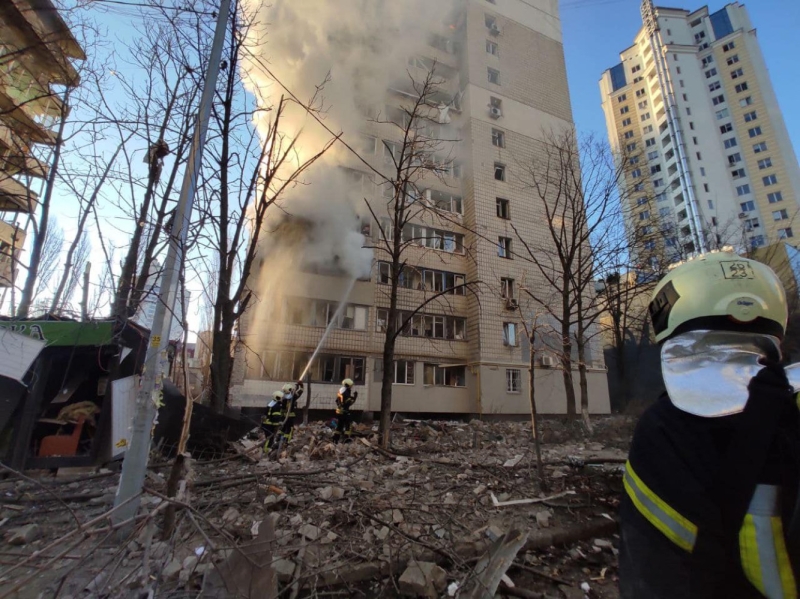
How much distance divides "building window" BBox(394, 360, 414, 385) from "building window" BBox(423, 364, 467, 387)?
2.40ft

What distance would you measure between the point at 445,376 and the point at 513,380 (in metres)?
3.52

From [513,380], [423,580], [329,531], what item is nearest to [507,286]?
[513,380]

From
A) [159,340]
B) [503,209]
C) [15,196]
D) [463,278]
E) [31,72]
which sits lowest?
[159,340]

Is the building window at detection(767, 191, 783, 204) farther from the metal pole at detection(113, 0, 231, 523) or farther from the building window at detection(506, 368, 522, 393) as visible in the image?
the metal pole at detection(113, 0, 231, 523)

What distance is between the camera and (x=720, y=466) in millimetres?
975

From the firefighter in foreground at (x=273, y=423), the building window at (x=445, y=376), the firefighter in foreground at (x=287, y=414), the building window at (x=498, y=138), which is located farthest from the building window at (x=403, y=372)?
the building window at (x=498, y=138)

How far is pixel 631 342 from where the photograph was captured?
28281 millimetres

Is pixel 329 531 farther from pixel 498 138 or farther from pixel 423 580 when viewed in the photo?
pixel 498 138

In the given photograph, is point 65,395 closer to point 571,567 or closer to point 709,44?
point 571,567

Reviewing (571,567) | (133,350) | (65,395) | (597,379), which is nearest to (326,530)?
(571,567)

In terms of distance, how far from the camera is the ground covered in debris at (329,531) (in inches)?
108

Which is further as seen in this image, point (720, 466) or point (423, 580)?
point (423, 580)

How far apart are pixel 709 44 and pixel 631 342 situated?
60.0m

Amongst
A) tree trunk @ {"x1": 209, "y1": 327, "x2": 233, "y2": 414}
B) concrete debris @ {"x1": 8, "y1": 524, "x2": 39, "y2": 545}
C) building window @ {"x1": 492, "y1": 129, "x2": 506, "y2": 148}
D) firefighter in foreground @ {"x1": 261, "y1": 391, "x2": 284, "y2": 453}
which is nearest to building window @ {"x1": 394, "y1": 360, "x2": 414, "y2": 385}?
firefighter in foreground @ {"x1": 261, "y1": 391, "x2": 284, "y2": 453}
